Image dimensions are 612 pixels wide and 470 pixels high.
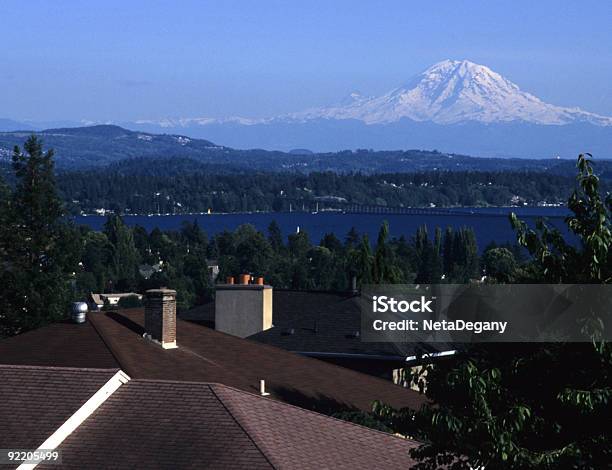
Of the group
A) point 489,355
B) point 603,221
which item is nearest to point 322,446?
point 489,355

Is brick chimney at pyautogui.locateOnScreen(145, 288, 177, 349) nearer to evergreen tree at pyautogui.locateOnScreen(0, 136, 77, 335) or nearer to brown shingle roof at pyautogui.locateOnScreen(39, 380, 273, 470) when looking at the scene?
brown shingle roof at pyautogui.locateOnScreen(39, 380, 273, 470)

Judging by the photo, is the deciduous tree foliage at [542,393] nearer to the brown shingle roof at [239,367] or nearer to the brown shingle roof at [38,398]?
the brown shingle roof at [38,398]

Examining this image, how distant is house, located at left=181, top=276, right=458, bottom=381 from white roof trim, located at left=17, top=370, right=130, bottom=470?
1823 cm

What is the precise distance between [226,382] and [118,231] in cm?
14253

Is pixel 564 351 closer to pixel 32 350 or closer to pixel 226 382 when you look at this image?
pixel 226 382

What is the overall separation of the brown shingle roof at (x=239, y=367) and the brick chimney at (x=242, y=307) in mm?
10494

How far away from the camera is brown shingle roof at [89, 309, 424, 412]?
25594mm

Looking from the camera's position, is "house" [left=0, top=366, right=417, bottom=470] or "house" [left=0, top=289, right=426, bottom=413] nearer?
"house" [left=0, top=366, right=417, bottom=470]

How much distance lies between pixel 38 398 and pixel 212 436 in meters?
3.04

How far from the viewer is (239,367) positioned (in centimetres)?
2916

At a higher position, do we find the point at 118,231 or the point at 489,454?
the point at 489,454

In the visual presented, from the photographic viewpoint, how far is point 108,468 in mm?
18625

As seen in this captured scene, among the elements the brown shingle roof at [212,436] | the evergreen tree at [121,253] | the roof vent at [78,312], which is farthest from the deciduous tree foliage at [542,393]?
the evergreen tree at [121,253]

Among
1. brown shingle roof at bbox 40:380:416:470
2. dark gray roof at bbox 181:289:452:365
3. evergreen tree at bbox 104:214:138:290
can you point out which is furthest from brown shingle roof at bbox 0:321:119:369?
evergreen tree at bbox 104:214:138:290
